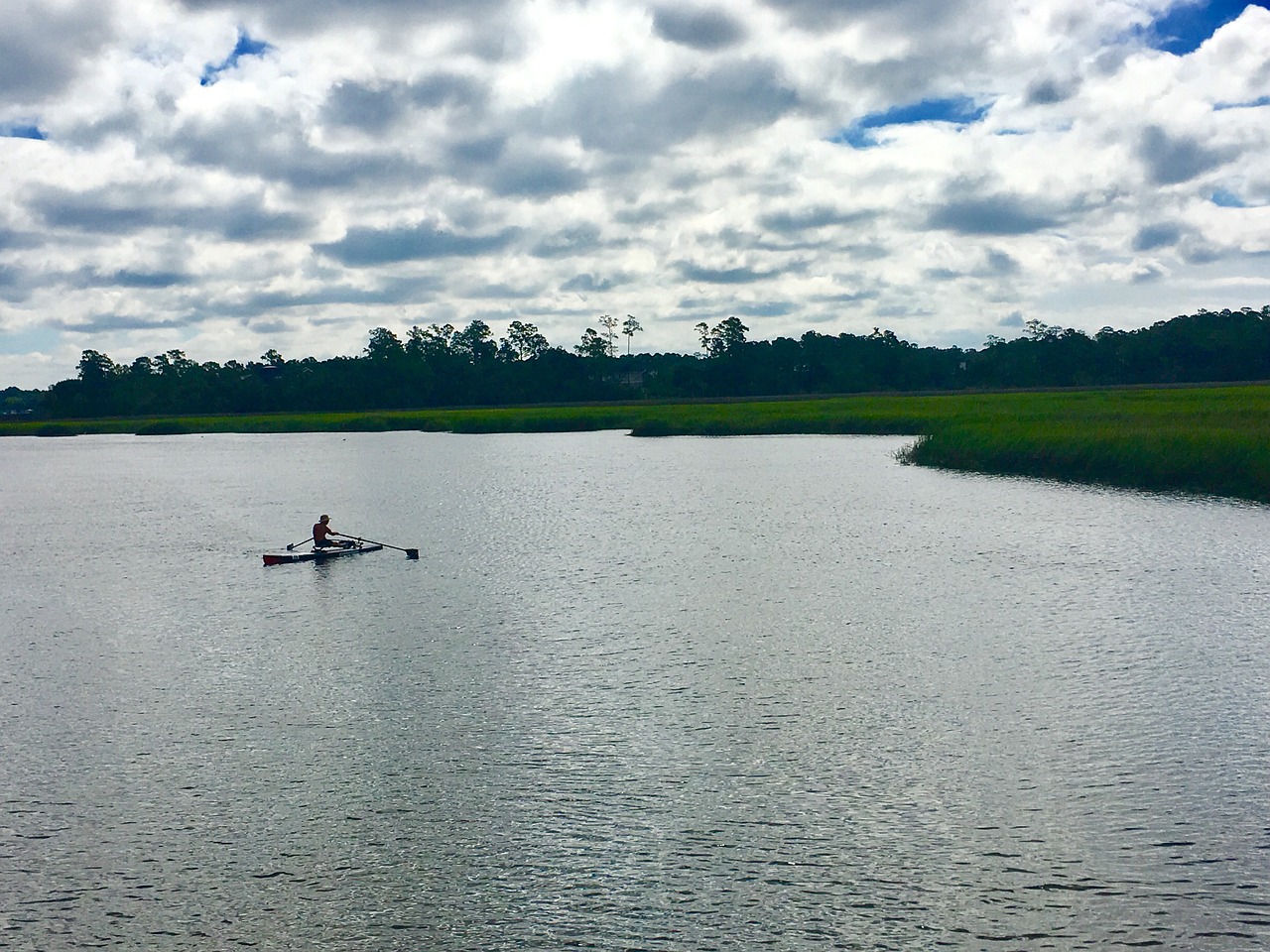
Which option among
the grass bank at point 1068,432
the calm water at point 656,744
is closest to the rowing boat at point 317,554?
the calm water at point 656,744

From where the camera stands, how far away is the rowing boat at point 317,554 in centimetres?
3806

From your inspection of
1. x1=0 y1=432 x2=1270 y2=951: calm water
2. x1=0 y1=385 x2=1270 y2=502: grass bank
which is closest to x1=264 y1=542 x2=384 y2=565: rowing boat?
x1=0 y1=432 x2=1270 y2=951: calm water

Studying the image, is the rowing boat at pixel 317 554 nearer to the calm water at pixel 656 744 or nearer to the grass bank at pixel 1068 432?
the calm water at pixel 656 744

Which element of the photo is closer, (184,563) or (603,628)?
(603,628)

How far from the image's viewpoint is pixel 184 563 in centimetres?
3928

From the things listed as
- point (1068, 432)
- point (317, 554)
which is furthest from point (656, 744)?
point (1068, 432)

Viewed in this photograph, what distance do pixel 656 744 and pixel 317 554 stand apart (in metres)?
23.1

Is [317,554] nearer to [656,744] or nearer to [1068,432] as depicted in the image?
[656,744]

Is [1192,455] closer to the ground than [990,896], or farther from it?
farther from it

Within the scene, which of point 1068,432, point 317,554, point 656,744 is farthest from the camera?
point 1068,432

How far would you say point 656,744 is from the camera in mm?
18203

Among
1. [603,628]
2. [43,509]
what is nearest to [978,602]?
[603,628]

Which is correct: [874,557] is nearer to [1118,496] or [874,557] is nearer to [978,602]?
[978,602]

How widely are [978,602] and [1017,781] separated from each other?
42.4 ft
